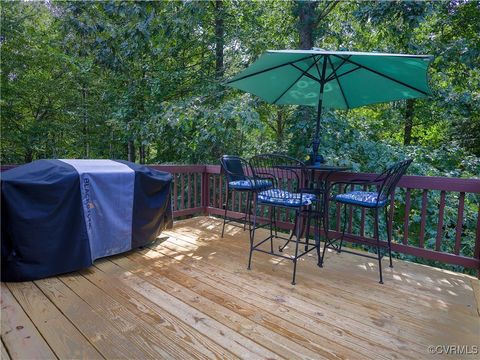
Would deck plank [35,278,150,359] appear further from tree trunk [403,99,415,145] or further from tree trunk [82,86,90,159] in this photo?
tree trunk [403,99,415,145]

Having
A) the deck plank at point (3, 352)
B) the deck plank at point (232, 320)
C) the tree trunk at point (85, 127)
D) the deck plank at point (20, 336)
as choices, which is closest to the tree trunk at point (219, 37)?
the tree trunk at point (85, 127)

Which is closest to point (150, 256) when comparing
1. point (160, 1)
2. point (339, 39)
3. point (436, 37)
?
point (160, 1)

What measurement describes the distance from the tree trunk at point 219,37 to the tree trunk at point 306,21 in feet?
5.05

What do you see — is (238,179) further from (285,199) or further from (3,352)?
(3,352)

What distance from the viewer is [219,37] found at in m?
6.05

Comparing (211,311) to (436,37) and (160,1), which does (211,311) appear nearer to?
(160,1)

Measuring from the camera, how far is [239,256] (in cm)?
292

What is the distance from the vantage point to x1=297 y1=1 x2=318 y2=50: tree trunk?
543 centimetres

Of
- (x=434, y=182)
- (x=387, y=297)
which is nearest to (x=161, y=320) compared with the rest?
(x=387, y=297)

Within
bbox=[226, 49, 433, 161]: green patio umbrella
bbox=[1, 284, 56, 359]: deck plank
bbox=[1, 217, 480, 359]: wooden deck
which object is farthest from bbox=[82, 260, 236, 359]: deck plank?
bbox=[226, 49, 433, 161]: green patio umbrella

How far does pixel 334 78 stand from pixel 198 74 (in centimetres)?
407

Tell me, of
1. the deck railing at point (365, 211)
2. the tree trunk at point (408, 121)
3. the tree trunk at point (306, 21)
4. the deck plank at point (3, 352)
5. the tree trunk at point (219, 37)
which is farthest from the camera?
the tree trunk at point (408, 121)

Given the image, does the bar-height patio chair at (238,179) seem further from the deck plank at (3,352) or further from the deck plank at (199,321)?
the deck plank at (3,352)

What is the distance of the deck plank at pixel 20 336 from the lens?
4.71 feet
